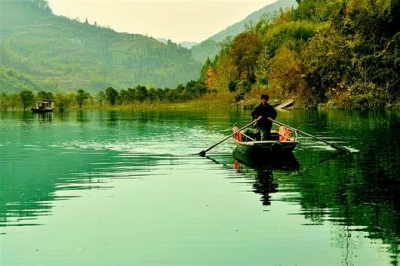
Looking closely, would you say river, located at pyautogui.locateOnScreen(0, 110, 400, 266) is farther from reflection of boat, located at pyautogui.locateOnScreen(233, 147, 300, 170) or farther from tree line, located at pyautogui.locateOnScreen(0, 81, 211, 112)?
tree line, located at pyautogui.locateOnScreen(0, 81, 211, 112)

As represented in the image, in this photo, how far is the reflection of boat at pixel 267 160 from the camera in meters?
22.8

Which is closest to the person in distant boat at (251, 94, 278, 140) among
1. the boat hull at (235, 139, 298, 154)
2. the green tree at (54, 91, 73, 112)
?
the boat hull at (235, 139, 298, 154)

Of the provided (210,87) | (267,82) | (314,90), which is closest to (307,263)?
(314,90)

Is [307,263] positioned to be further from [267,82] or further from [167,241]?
[267,82]

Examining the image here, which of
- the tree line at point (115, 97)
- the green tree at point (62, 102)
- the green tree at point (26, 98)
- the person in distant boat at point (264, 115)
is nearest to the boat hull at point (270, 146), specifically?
the person in distant boat at point (264, 115)

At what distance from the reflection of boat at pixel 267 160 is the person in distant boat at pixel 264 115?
3.38 feet

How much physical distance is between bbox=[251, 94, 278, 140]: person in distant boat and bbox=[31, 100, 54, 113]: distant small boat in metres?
69.9

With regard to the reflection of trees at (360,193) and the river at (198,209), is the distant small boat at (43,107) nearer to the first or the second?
the river at (198,209)

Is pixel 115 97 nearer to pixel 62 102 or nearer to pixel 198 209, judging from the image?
pixel 62 102

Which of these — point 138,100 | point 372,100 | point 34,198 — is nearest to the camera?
point 34,198

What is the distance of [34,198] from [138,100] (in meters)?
86.1

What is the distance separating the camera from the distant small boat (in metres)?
90.9

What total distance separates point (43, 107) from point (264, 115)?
73683 millimetres

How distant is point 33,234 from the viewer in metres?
12.2
